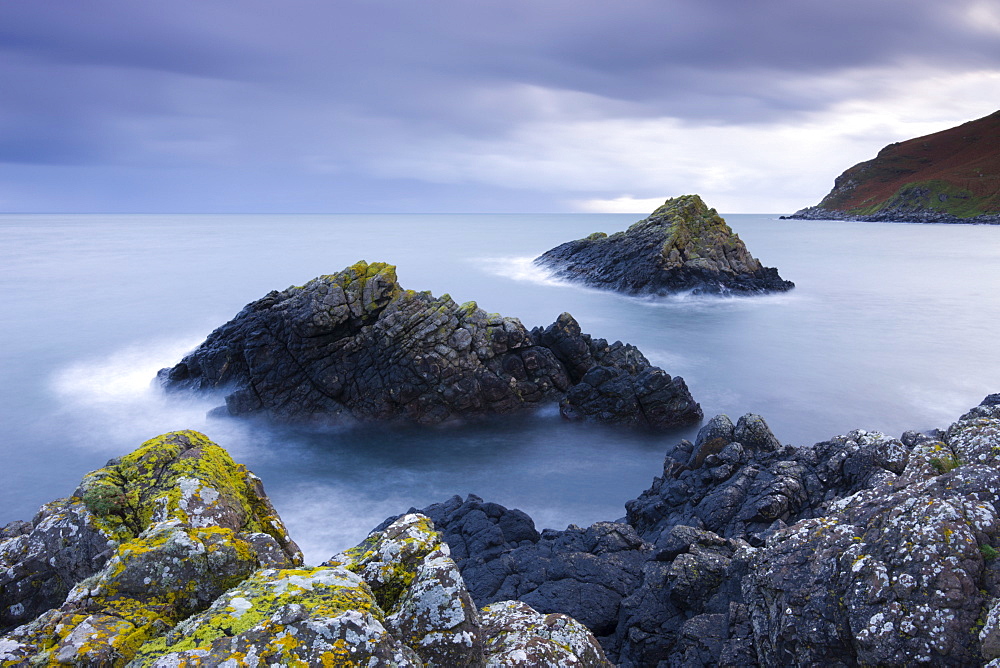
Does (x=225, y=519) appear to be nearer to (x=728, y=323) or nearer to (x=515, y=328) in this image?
(x=515, y=328)

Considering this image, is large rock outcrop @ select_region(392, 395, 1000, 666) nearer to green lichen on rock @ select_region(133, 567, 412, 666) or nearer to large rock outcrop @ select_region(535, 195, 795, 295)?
green lichen on rock @ select_region(133, 567, 412, 666)

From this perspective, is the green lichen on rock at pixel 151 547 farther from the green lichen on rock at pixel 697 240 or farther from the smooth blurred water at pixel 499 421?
the green lichen on rock at pixel 697 240

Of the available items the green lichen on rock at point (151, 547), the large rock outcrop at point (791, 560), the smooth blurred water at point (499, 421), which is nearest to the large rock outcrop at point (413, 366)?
the smooth blurred water at point (499, 421)

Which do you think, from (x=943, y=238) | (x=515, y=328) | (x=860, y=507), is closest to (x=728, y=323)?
(x=515, y=328)

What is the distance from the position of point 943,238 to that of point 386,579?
6577 inches

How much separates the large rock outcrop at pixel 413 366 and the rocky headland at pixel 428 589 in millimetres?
17054

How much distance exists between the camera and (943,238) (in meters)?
133

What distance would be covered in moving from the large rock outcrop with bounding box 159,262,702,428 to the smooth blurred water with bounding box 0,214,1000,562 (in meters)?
1.20

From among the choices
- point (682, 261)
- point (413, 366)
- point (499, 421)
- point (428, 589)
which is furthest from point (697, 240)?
point (428, 589)

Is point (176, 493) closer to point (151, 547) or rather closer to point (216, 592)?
point (151, 547)

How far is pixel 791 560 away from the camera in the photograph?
7961 millimetres

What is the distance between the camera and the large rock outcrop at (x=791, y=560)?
A: 6.33m

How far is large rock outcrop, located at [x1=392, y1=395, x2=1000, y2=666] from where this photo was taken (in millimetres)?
6328

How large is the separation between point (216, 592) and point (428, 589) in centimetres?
218
